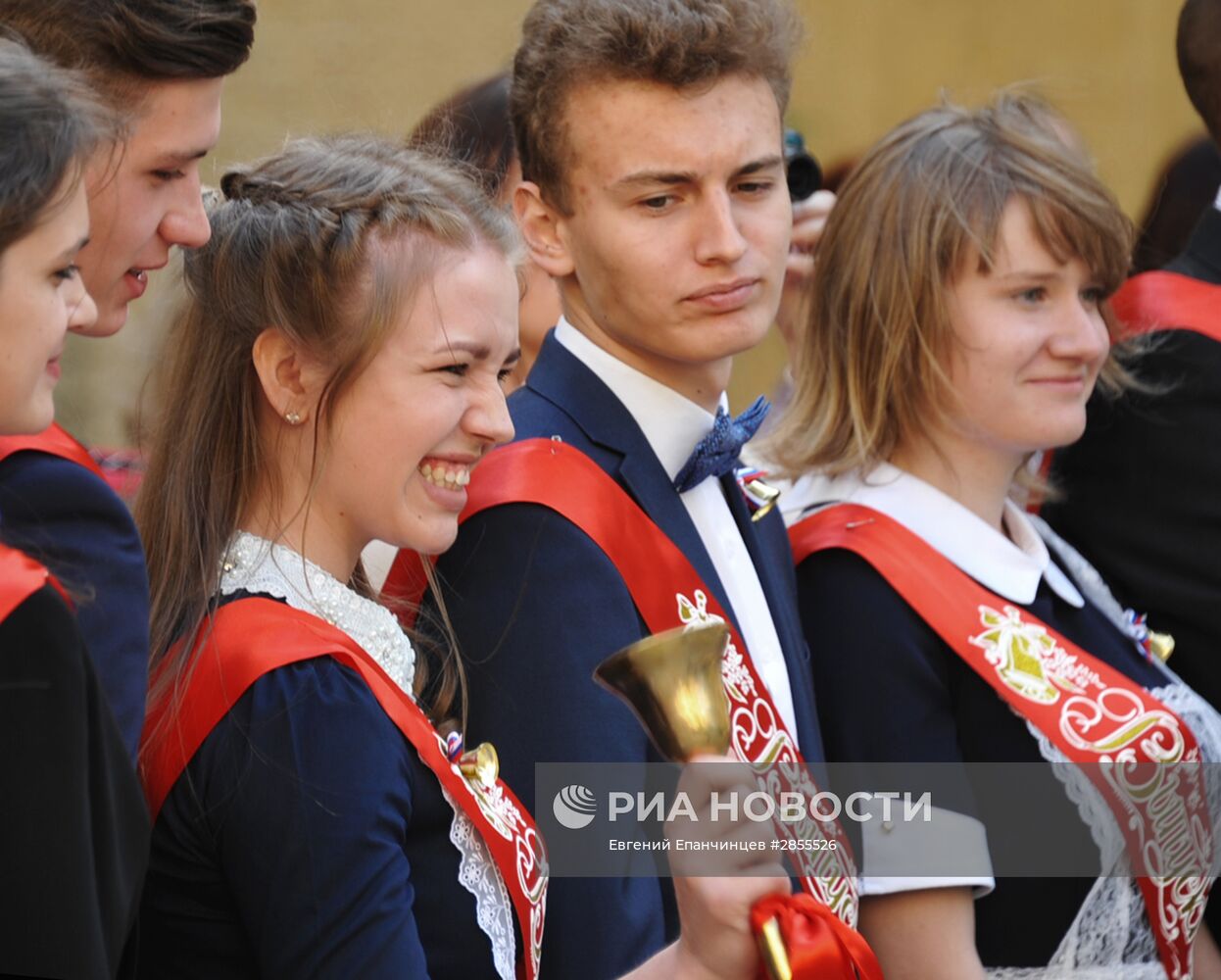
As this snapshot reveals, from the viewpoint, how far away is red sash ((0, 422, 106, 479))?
1801 mm

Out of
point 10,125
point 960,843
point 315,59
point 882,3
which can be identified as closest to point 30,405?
point 10,125

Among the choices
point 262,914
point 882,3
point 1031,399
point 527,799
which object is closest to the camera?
point 262,914

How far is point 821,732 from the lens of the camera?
262 cm

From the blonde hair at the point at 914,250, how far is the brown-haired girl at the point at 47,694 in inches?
57.8

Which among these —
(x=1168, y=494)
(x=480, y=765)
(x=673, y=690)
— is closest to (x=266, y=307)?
(x=480, y=765)

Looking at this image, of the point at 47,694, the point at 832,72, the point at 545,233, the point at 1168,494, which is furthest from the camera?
the point at 832,72

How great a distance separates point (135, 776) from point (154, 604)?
46cm

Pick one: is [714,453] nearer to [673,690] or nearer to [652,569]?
[652,569]

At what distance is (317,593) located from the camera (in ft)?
6.71

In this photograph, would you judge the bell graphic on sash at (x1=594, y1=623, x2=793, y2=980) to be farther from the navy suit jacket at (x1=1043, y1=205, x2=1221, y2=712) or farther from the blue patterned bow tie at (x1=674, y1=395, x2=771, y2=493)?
the navy suit jacket at (x1=1043, y1=205, x2=1221, y2=712)

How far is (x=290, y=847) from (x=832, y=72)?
3.80 meters

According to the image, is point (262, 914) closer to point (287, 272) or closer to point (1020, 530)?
point (287, 272)

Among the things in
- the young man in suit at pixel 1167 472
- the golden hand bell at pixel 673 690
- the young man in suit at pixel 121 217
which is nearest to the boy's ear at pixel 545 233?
the young man in suit at pixel 121 217

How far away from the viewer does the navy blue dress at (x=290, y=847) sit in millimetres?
1763
